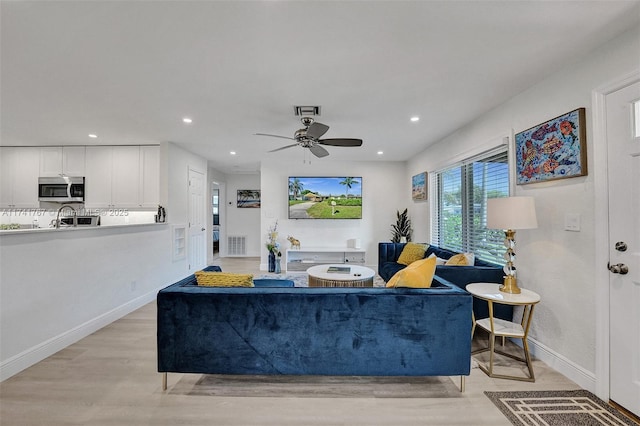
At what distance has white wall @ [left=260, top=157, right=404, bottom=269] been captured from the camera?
6070mm

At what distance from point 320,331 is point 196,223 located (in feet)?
14.3

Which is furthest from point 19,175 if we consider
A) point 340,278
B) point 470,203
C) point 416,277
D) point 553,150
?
point 553,150

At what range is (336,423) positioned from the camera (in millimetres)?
1675

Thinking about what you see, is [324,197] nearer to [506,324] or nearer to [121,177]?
[121,177]

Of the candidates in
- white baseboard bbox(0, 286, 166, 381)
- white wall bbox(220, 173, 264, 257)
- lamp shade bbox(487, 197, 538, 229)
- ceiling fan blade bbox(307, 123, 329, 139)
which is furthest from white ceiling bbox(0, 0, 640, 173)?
white wall bbox(220, 173, 264, 257)

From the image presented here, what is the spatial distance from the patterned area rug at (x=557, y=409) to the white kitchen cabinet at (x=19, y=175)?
6.97 m

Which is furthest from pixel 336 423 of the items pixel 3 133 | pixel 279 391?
pixel 3 133

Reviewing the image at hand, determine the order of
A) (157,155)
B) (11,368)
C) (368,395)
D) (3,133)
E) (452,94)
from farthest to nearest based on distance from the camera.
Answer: (157,155), (3,133), (452,94), (11,368), (368,395)

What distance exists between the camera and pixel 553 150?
7.36 feet

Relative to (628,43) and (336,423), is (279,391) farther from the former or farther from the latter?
(628,43)

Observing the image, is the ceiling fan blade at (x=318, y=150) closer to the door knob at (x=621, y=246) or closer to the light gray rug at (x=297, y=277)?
the light gray rug at (x=297, y=277)

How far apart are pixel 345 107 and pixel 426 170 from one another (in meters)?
2.62

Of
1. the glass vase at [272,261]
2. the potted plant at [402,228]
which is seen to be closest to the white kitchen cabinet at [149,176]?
the glass vase at [272,261]

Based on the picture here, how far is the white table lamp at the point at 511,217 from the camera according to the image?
2.19m
